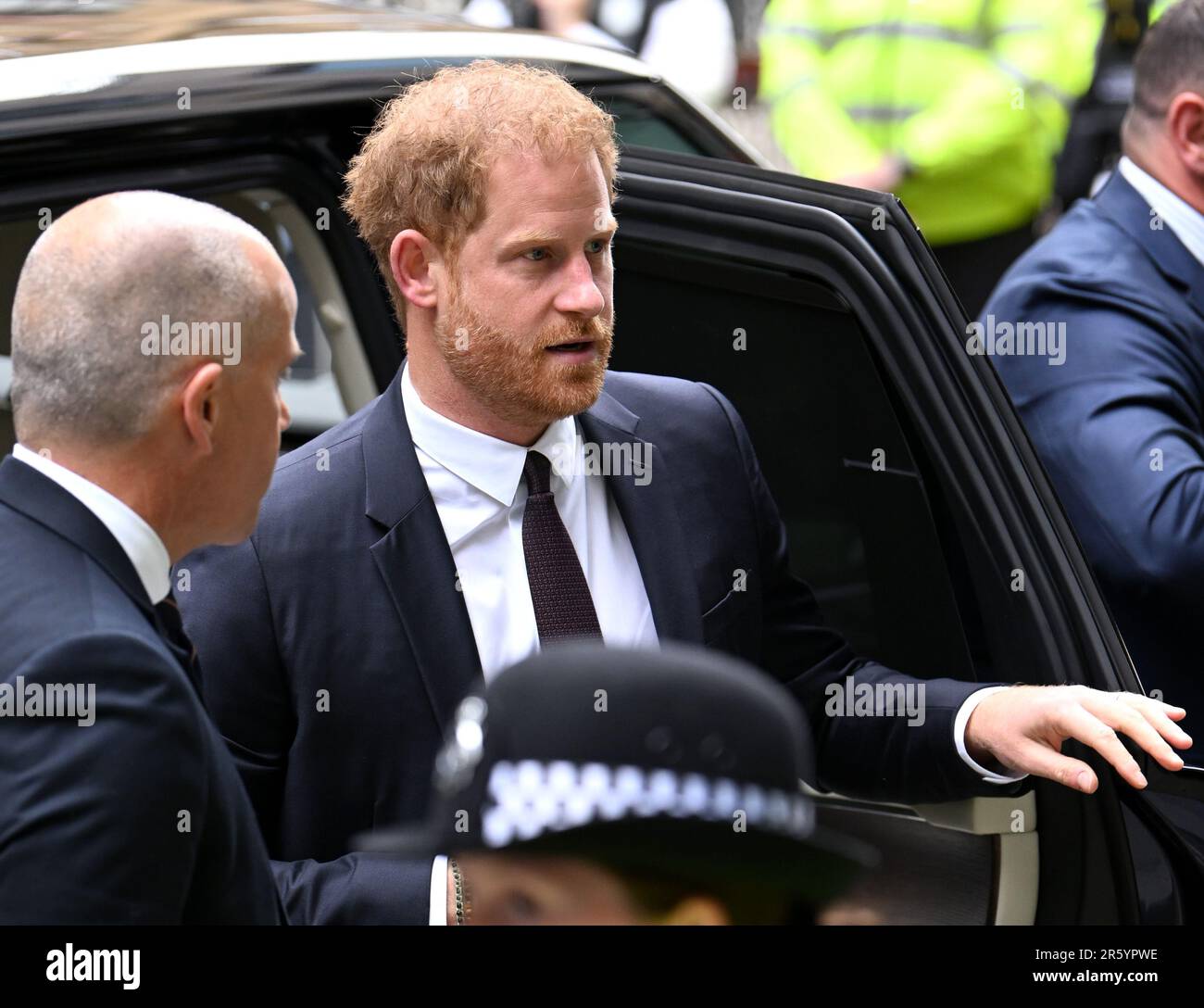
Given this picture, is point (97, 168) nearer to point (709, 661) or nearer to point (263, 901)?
point (263, 901)

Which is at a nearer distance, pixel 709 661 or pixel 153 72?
pixel 709 661

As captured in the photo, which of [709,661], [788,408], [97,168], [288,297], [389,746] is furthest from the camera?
[788,408]

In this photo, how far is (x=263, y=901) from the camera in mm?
1508

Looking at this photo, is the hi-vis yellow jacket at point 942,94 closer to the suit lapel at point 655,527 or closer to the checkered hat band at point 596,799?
the suit lapel at point 655,527

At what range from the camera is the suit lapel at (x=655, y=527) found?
6.91 feet

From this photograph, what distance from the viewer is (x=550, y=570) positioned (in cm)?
208

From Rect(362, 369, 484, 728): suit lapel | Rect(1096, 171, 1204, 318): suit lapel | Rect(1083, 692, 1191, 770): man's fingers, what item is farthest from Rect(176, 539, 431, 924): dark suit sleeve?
Rect(1096, 171, 1204, 318): suit lapel

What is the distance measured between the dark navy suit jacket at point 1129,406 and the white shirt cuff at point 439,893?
1.06m

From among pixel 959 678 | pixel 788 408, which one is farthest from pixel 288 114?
pixel 959 678
